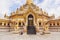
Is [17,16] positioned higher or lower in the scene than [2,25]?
higher

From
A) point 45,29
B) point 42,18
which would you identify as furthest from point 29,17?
point 45,29

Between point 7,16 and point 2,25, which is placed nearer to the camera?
point 2,25

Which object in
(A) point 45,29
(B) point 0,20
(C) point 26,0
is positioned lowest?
(A) point 45,29

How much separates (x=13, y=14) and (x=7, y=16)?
7.98ft

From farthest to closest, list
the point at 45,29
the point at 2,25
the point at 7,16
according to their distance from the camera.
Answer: the point at 7,16
the point at 2,25
the point at 45,29

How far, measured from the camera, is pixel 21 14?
32.3 meters

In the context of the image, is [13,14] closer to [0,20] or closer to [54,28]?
[0,20]

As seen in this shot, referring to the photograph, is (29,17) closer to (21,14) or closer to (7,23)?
(21,14)

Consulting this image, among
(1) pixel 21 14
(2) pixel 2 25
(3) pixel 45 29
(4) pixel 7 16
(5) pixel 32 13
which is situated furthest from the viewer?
(4) pixel 7 16

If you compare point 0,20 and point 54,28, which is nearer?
point 54,28

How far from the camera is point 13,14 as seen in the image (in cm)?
3356

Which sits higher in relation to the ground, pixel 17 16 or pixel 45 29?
pixel 17 16

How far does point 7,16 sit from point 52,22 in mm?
10939

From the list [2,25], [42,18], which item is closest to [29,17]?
[42,18]
